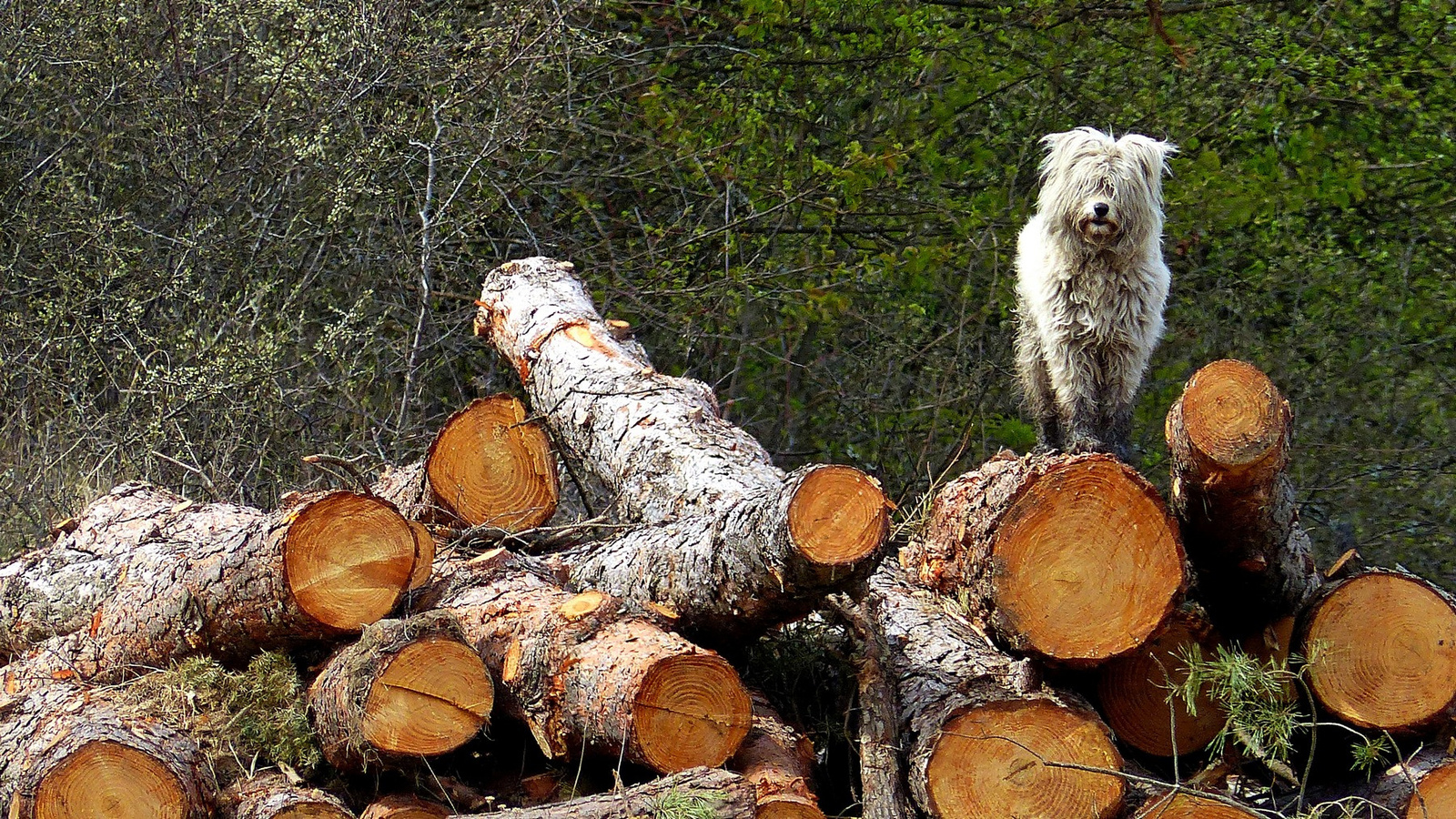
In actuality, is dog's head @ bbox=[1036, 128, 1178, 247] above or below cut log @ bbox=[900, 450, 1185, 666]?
above

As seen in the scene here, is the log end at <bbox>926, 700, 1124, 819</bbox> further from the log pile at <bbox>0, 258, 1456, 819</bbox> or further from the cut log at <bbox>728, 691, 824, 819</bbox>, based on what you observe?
the cut log at <bbox>728, 691, 824, 819</bbox>

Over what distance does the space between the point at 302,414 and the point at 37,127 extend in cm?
268

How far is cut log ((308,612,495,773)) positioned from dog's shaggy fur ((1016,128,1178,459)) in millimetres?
2606

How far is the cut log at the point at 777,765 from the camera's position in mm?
3572

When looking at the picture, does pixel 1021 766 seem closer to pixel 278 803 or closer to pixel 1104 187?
pixel 278 803

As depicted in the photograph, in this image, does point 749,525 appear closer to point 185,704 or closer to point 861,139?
point 185,704

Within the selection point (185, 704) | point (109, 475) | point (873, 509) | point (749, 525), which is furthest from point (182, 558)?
point (109, 475)

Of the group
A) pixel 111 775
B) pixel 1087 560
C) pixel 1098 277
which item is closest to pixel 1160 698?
pixel 1087 560

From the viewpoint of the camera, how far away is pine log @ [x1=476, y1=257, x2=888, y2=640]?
3.54 meters

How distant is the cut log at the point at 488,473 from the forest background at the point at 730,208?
268cm

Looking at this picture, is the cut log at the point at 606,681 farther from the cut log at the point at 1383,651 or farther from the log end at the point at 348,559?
the cut log at the point at 1383,651

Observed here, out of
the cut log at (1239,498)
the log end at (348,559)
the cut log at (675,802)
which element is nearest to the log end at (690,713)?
the cut log at (675,802)

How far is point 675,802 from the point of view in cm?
335

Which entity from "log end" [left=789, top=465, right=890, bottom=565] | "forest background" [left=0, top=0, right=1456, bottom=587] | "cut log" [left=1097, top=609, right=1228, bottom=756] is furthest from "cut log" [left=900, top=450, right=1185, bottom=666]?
"forest background" [left=0, top=0, right=1456, bottom=587]
